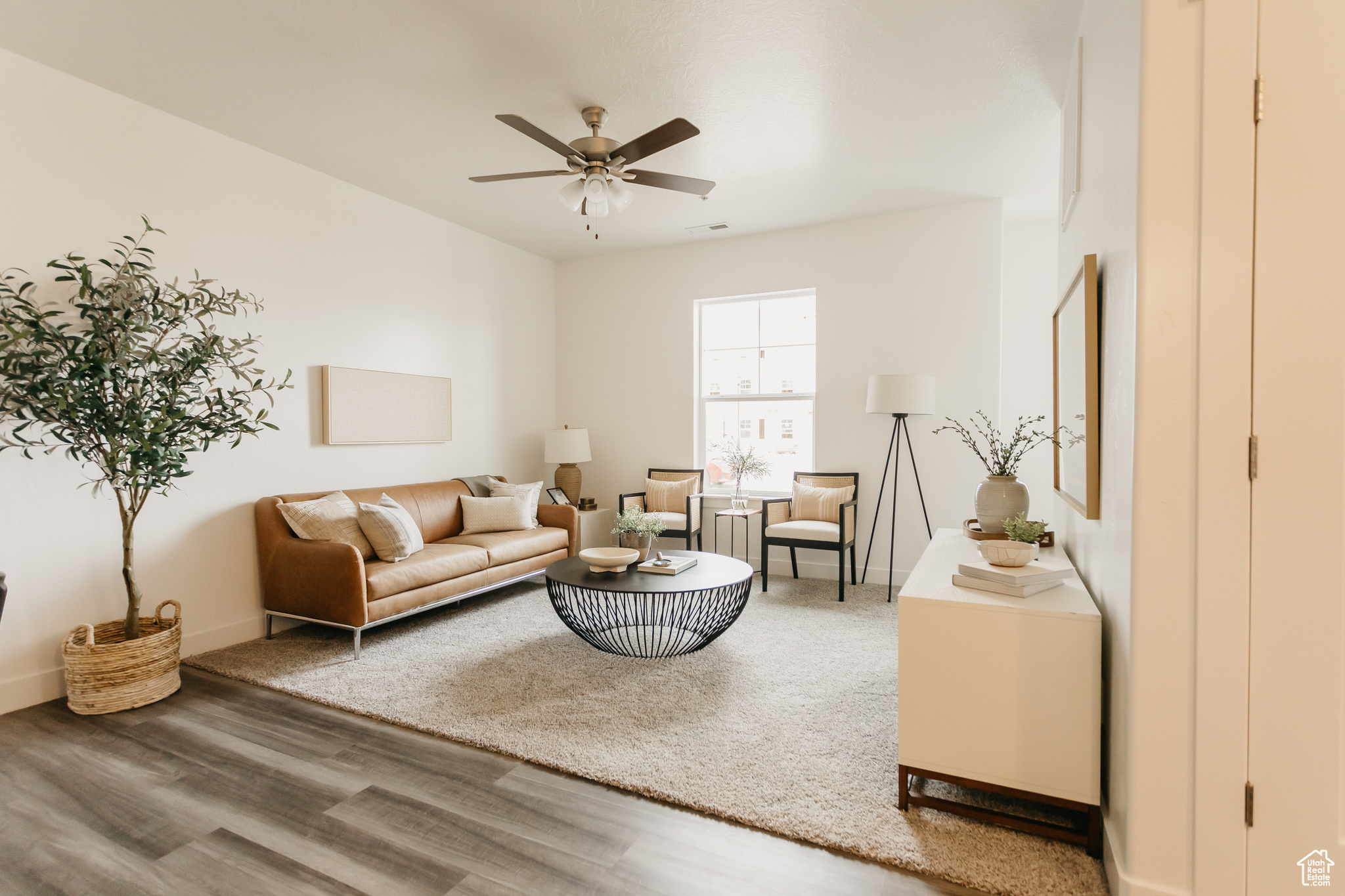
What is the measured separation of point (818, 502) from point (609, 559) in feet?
7.19

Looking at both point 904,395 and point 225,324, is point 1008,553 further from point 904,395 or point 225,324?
point 225,324

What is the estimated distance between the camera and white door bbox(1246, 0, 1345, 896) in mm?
1349

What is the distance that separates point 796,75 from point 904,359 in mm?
2638

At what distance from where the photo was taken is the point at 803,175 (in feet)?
14.1

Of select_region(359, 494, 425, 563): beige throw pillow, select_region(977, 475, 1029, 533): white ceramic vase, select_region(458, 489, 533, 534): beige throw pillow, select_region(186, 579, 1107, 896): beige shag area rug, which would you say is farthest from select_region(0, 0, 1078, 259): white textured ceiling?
select_region(186, 579, 1107, 896): beige shag area rug

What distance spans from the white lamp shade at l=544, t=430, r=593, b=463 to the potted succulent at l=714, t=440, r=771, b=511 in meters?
1.26

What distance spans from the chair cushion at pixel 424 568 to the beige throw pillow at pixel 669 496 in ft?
5.73

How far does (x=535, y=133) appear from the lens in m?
2.80

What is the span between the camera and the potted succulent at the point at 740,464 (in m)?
5.66

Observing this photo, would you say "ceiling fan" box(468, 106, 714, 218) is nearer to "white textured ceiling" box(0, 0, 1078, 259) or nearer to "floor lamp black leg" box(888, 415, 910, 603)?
Result: "white textured ceiling" box(0, 0, 1078, 259)

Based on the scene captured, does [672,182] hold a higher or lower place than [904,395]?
higher

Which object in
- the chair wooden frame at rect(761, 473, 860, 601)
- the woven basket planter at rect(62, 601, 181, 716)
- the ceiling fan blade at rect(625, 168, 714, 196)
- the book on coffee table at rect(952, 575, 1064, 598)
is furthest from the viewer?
the chair wooden frame at rect(761, 473, 860, 601)

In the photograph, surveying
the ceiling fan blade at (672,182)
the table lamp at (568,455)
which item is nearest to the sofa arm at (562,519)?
the table lamp at (568,455)

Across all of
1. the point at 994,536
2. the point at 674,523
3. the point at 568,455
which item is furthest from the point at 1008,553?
the point at 568,455
